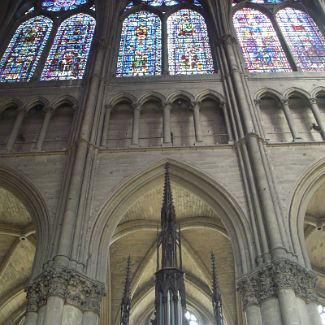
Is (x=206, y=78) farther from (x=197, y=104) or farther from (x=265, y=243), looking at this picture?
(x=265, y=243)

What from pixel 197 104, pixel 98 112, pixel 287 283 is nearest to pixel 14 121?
pixel 98 112

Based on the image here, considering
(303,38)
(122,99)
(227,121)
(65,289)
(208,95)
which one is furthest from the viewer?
(303,38)

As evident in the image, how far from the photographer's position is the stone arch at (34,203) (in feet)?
38.7

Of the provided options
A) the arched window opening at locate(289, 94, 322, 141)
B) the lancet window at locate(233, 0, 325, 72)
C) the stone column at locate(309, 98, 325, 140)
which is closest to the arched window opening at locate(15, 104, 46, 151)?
the lancet window at locate(233, 0, 325, 72)

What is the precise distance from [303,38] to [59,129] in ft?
36.8

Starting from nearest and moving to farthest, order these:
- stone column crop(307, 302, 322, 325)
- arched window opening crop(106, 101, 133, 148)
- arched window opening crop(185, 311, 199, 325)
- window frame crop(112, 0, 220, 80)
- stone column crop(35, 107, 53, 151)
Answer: stone column crop(307, 302, 322, 325) → stone column crop(35, 107, 53, 151) → arched window opening crop(106, 101, 133, 148) → window frame crop(112, 0, 220, 80) → arched window opening crop(185, 311, 199, 325)

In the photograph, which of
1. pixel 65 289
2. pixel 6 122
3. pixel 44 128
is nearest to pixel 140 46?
pixel 44 128

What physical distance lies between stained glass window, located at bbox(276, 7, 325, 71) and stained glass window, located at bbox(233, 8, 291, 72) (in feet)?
1.80

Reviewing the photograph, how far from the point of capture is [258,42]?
19.7 metres

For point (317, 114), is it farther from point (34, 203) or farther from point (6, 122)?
point (6, 122)

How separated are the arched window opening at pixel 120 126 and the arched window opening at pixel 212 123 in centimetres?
253

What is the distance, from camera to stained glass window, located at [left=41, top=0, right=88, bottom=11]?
22.3 m

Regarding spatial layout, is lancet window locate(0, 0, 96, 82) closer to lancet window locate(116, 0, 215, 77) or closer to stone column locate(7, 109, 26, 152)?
lancet window locate(116, 0, 215, 77)

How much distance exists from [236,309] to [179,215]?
4085 mm
